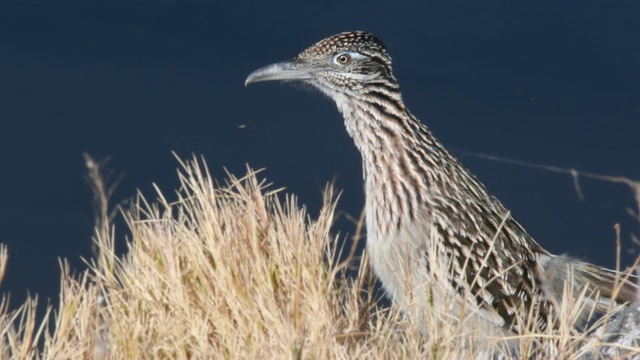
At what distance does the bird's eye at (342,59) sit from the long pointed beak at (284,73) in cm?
11

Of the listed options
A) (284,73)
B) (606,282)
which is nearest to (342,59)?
(284,73)

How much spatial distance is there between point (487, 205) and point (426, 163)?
0.90ft

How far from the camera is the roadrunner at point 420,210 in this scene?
13.7 feet

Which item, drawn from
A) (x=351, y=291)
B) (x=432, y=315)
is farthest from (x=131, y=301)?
(x=432, y=315)

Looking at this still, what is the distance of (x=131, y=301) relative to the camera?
3.63 m

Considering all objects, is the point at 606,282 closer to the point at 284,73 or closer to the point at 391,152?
the point at 391,152

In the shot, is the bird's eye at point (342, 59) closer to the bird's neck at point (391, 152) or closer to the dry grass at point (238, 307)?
A: the bird's neck at point (391, 152)

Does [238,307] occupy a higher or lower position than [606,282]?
higher

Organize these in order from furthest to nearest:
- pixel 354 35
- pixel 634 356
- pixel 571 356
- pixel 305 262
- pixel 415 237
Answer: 1. pixel 354 35
2. pixel 415 237
3. pixel 305 262
4. pixel 634 356
5. pixel 571 356

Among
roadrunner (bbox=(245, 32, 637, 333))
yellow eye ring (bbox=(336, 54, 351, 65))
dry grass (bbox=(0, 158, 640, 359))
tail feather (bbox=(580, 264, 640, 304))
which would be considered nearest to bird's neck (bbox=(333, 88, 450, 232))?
roadrunner (bbox=(245, 32, 637, 333))

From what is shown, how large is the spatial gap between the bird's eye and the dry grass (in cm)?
83

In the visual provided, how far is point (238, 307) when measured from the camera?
343 centimetres

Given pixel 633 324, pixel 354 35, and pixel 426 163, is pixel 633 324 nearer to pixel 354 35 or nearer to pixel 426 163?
pixel 426 163

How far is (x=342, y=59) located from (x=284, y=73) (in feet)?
0.80
